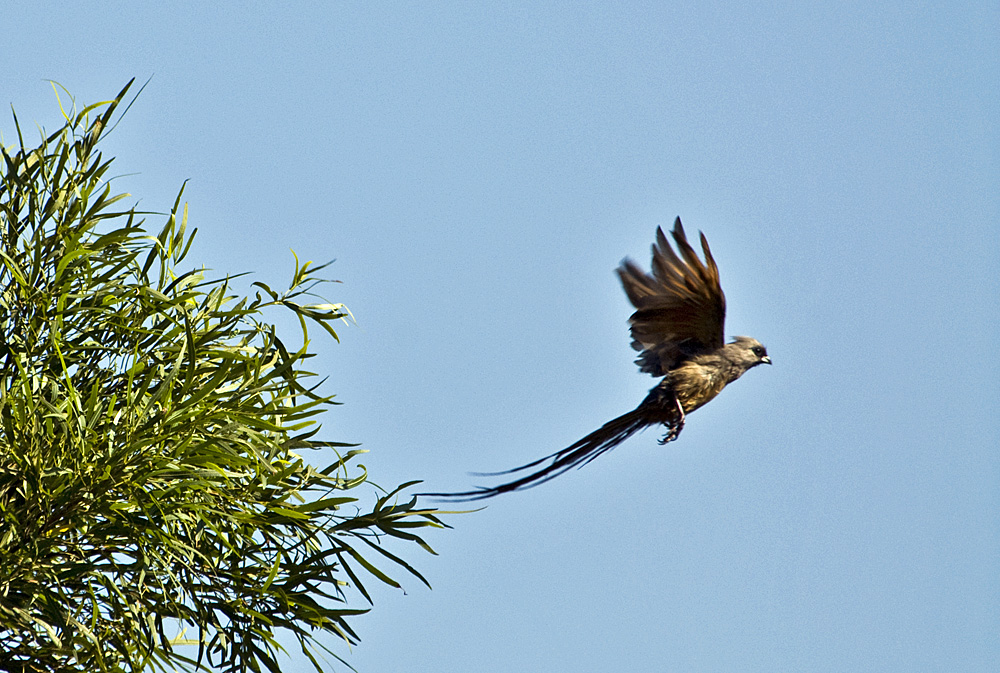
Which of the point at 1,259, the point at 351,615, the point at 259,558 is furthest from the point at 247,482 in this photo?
the point at 1,259

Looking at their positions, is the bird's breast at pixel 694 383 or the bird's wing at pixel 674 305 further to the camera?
the bird's breast at pixel 694 383

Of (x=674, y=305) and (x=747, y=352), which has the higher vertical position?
(x=674, y=305)

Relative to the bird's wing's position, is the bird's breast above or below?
below

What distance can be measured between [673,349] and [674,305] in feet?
0.57

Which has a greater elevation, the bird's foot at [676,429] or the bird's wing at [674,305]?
the bird's wing at [674,305]

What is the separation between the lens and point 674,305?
3.56 meters

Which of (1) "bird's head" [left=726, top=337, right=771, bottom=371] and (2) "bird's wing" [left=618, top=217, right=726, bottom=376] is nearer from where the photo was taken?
(2) "bird's wing" [left=618, top=217, right=726, bottom=376]

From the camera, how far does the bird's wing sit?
3.43 m

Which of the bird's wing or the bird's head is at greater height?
the bird's wing

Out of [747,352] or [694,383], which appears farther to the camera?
[747,352]

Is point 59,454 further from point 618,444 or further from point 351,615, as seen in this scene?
point 618,444

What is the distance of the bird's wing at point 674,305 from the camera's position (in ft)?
11.2

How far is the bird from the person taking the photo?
3.46m

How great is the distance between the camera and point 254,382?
3.29m
